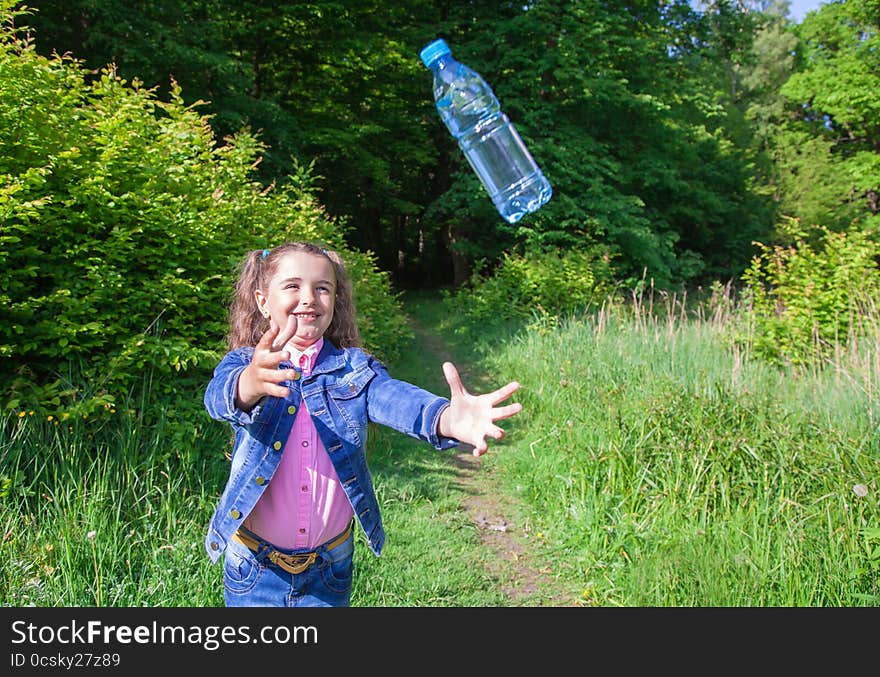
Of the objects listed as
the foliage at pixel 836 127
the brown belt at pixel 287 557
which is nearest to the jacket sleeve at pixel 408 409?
the brown belt at pixel 287 557

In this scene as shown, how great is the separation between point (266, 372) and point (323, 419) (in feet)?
1.26

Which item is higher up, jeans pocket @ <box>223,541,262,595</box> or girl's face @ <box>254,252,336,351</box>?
girl's face @ <box>254,252,336,351</box>

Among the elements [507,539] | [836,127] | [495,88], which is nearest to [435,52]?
[507,539]

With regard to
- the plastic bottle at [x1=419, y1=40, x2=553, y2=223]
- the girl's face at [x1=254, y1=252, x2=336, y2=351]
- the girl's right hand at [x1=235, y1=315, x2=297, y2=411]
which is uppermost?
the plastic bottle at [x1=419, y1=40, x2=553, y2=223]

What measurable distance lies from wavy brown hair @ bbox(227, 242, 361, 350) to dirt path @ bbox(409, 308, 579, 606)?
5.29ft

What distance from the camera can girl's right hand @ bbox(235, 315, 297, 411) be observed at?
1.57 metres

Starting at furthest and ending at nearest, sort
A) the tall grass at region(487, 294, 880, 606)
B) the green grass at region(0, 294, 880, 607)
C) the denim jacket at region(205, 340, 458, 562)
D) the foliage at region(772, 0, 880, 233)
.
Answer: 1. the foliage at region(772, 0, 880, 233)
2. the tall grass at region(487, 294, 880, 606)
3. the green grass at region(0, 294, 880, 607)
4. the denim jacket at region(205, 340, 458, 562)

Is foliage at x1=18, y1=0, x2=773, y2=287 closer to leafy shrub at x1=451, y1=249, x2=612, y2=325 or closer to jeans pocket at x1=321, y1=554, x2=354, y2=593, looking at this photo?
leafy shrub at x1=451, y1=249, x2=612, y2=325

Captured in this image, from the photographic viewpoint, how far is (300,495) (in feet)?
6.24

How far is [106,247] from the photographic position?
3709 mm

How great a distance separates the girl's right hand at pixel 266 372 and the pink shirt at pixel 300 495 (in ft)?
0.75

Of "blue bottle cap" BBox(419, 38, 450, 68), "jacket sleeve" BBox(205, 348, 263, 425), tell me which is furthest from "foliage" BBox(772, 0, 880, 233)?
"jacket sleeve" BBox(205, 348, 263, 425)

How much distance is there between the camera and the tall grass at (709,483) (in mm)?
3111

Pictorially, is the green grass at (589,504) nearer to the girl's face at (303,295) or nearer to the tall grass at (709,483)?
the tall grass at (709,483)
